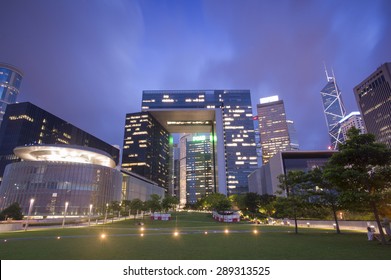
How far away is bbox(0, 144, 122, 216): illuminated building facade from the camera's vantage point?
78.2 m

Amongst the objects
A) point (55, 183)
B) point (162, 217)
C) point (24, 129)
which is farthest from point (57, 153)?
point (24, 129)

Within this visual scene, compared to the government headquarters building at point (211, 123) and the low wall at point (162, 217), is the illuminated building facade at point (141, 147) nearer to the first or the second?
the government headquarters building at point (211, 123)

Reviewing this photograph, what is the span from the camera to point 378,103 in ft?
503

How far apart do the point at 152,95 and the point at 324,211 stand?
147839 mm

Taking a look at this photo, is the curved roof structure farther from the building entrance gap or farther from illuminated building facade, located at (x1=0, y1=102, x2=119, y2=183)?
the building entrance gap

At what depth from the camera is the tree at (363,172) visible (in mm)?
18203

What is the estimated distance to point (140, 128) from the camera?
196 metres

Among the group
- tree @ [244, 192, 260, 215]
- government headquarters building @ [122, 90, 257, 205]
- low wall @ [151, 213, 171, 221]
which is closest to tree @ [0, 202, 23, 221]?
low wall @ [151, 213, 171, 221]

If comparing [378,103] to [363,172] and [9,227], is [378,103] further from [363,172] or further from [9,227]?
[9,227]

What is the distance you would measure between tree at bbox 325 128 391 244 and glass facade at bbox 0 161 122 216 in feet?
270

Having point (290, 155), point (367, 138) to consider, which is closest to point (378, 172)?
point (367, 138)

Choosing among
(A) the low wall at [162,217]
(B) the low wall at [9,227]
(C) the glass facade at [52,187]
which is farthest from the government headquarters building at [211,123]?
(B) the low wall at [9,227]

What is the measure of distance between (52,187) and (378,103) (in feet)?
656

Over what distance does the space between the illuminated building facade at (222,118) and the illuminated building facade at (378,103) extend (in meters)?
83.5
